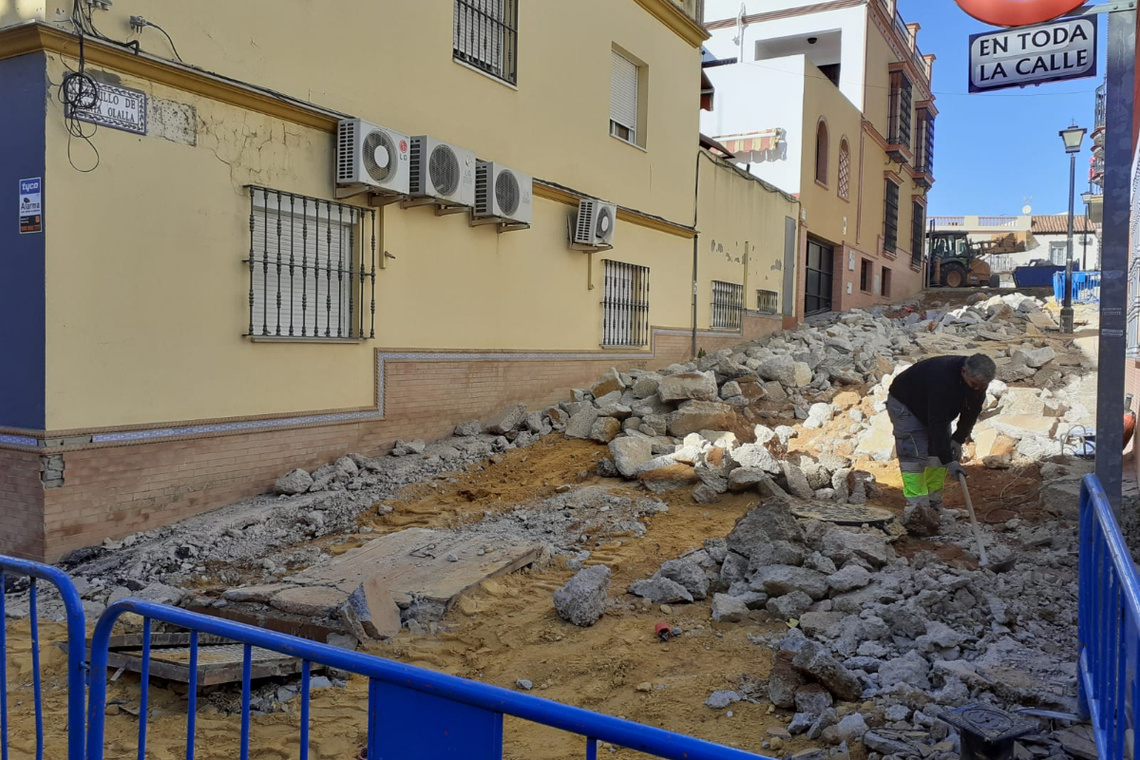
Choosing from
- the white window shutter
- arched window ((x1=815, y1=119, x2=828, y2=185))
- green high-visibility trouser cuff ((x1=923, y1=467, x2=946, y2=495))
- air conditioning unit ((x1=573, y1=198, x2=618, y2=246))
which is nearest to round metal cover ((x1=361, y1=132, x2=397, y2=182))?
A: air conditioning unit ((x1=573, y1=198, x2=618, y2=246))

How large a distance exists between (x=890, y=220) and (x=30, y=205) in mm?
29783

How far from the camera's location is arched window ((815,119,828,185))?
22.7 meters

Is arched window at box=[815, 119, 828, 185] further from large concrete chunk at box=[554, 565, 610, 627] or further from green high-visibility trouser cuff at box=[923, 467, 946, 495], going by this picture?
large concrete chunk at box=[554, 565, 610, 627]

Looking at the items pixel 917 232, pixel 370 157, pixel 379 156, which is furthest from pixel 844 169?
pixel 370 157

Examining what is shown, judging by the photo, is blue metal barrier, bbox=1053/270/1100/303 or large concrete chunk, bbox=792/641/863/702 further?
blue metal barrier, bbox=1053/270/1100/303

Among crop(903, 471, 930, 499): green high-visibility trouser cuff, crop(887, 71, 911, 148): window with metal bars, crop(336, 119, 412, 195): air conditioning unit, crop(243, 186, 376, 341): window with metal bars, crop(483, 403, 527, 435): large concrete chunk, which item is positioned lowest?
crop(903, 471, 930, 499): green high-visibility trouser cuff

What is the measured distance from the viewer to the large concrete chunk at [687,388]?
10.6 meters

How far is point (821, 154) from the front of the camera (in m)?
23.0

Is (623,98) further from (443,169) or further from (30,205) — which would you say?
(30,205)

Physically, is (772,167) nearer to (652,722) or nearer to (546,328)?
(546,328)

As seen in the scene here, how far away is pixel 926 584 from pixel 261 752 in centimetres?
374

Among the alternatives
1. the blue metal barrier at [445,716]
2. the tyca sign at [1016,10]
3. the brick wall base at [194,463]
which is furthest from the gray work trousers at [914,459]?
the blue metal barrier at [445,716]

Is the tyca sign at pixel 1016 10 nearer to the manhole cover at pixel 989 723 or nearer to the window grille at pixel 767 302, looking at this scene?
the manhole cover at pixel 989 723

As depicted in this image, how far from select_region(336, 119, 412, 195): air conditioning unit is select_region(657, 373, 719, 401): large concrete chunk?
13.7 feet
